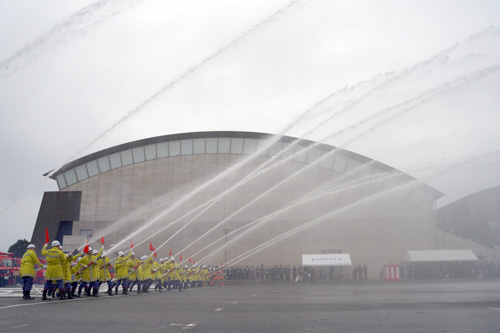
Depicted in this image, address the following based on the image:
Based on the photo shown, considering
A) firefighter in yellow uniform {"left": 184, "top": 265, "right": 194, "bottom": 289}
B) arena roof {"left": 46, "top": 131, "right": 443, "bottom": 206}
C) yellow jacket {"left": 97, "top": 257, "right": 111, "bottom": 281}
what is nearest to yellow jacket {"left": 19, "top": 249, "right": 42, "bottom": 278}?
yellow jacket {"left": 97, "top": 257, "right": 111, "bottom": 281}

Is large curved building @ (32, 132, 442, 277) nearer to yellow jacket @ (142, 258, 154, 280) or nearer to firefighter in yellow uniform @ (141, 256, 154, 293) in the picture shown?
firefighter in yellow uniform @ (141, 256, 154, 293)

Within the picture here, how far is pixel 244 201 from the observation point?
5700 cm

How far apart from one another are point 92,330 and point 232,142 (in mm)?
52766

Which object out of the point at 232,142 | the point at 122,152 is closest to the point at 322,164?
the point at 232,142

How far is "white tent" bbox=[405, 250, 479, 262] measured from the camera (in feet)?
166

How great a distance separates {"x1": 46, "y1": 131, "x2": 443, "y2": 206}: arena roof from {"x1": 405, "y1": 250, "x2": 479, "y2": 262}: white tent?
11856 mm

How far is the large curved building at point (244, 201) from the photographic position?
55750mm

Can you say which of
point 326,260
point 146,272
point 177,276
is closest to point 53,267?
point 146,272

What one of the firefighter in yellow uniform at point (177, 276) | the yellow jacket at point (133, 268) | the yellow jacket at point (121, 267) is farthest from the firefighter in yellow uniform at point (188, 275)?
the yellow jacket at point (121, 267)

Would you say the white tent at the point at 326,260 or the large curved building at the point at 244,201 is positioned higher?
the large curved building at the point at 244,201

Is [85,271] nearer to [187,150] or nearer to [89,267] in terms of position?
[89,267]

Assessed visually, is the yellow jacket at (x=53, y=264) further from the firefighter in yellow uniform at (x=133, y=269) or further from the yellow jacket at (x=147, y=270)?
the yellow jacket at (x=147, y=270)

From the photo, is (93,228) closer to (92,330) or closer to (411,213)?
(411,213)

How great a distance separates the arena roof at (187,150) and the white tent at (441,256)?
467 inches
